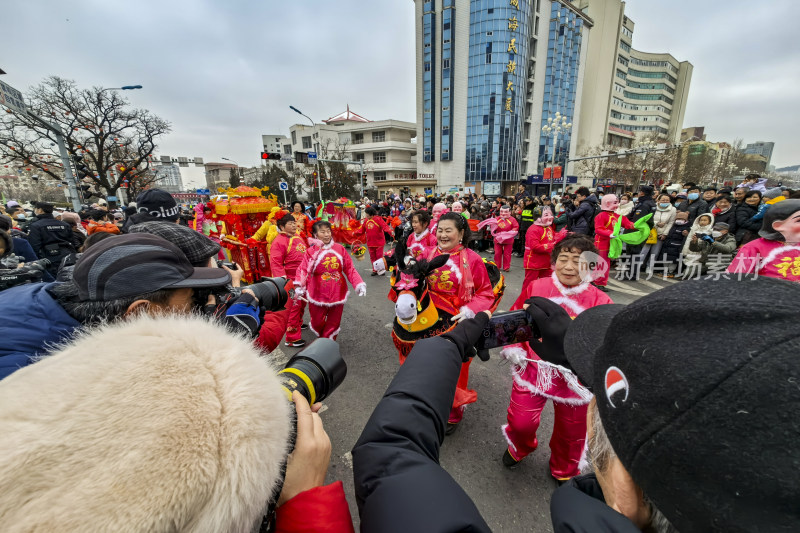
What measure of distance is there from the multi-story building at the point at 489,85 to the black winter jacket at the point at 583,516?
39656 millimetres

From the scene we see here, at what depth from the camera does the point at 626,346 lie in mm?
666

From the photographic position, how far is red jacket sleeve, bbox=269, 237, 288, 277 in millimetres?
4656

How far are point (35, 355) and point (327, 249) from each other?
3007 mm

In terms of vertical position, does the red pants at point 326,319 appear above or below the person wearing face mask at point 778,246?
below

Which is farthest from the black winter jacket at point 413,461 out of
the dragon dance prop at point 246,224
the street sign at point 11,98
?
the street sign at point 11,98

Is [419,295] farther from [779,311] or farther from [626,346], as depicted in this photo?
[779,311]

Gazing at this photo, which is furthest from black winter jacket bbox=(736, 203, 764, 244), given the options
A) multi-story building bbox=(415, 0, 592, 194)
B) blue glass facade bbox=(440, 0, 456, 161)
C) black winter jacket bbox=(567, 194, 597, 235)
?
blue glass facade bbox=(440, 0, 456, 161)

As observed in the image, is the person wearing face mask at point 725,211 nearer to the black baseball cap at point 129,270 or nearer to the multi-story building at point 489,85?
the black baseball cap at point 129,270

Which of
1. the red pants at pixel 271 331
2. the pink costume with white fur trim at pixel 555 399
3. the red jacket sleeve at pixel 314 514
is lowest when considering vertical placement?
the pink costume with white fur trim at pixel 555 399

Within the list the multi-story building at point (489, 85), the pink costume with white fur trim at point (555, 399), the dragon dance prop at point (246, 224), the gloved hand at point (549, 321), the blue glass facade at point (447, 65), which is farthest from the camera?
the blue glass facade at point (447, 65)

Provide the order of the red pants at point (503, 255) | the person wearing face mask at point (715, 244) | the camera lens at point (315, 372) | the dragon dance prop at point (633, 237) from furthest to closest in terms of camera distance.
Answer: the red pants at point (503, 255), the dragon dance prop at point (633, 237), the person wearing face mask at point (715, 244), the camera lens at point (315, 372)

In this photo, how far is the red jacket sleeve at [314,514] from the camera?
2.20 ft

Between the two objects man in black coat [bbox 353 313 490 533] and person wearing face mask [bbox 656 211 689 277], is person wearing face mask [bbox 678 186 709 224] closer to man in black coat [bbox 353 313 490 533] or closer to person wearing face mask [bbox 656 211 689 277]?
person wearing face mask [bbox 656 211 689 277]

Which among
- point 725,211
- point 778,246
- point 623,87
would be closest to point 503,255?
point 725,211
